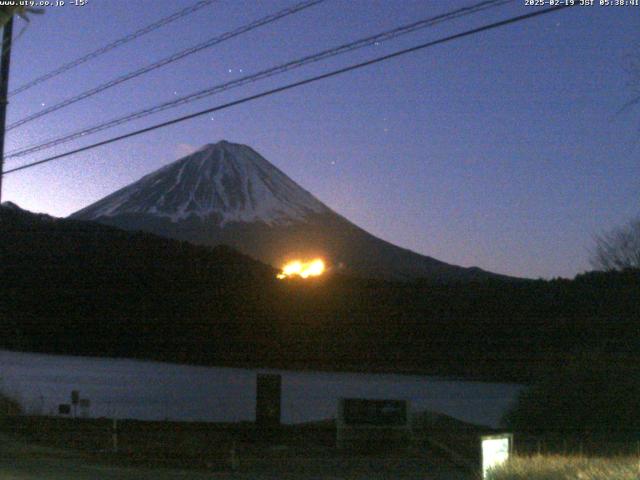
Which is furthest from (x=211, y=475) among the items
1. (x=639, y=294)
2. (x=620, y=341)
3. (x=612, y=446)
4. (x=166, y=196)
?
(x=166, y=196)

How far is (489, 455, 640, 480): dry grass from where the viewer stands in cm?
877

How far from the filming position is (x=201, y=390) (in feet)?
104

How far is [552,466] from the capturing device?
978 centimetres

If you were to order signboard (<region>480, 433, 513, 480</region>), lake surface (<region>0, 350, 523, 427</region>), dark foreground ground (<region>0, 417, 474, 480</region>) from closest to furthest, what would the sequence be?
signboard (<region>480, 433, 513, 480</region>)
dark foreground ground (<region>0, 417, 474, 480</region>)
lake surface (<region>0, 350, 523, 427</region>)

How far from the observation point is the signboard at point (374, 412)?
819 inches

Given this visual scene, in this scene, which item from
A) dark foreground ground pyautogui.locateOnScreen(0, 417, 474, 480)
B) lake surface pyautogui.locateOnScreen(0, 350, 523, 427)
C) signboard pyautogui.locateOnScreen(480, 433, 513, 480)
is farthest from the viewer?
lake surface pyautogui.locateOnScreen(0, 350, 523, 427)

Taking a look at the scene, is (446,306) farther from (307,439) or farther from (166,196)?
(166,196)

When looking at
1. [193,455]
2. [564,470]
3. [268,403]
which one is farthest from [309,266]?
[564,470]

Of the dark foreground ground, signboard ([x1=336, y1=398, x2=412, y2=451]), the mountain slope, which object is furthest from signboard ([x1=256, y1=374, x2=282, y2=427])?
the mountain slope

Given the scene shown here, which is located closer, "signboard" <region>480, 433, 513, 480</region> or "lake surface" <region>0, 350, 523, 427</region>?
"signboard" <region>480, 433, 513, 480</region>

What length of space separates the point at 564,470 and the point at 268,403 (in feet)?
45.2

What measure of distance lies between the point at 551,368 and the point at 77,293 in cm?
3001

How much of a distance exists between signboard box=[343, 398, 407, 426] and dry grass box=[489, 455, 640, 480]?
34.2ft

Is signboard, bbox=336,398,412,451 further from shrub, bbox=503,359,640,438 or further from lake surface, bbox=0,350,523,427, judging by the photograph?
lake surface, bbox=0,350,523,427
